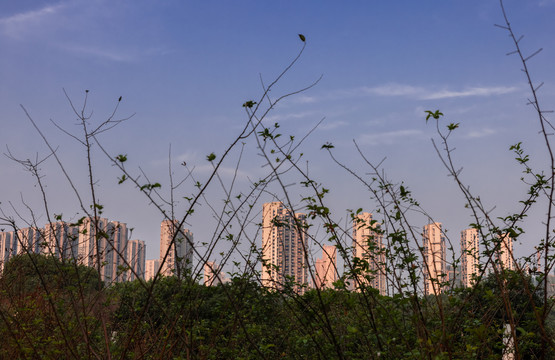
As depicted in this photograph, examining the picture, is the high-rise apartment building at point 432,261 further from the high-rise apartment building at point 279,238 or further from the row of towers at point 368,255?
the high-rise apartment building at point 279,238

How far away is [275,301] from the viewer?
21.9 feet

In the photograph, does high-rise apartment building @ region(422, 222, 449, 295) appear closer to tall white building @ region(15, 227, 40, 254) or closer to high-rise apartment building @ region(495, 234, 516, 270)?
high-rise apartment building @ region(495, 234, 516, 270)

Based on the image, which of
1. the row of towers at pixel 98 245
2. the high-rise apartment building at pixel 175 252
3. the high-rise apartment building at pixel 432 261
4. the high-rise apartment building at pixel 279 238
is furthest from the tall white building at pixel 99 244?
the high-rise apartment building at pixel 432 261

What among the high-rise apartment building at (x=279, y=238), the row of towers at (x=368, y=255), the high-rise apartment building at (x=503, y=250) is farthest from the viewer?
the high-rise apartment building at (x=279, y=238)

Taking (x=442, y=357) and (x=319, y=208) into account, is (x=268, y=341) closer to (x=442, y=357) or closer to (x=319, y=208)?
(x=319, y=208)

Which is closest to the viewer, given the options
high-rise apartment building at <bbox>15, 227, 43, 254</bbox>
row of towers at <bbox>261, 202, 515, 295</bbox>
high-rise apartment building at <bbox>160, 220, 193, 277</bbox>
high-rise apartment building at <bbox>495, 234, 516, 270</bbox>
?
high-rise apartment building at <bbox>160, 220, 193, 277</bbox>

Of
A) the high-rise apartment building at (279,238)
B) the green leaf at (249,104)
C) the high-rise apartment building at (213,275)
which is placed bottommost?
the high-rise apartment building at (213,275)

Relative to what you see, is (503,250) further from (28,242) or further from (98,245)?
(28,242)

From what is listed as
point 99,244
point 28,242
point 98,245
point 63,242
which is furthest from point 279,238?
point 28,242

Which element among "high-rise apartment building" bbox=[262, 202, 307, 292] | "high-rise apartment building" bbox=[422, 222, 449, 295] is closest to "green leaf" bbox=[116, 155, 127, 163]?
"high-rise apartment building" bbox=[262, 202, 307, 292]

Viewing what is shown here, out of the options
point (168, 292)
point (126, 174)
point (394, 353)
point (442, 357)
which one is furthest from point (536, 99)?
point (168, 292)

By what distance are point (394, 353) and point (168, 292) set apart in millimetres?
8655

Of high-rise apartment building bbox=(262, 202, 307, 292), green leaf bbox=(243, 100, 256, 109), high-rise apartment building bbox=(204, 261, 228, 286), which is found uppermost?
green leaf bbox=(243, 100, 256, 109)

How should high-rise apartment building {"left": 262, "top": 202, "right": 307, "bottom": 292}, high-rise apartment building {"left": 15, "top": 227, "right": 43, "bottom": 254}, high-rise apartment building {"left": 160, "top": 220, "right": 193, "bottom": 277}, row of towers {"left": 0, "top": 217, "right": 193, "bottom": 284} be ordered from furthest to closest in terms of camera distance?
high-rise apartment building {"left": 262, "top": 202, "right": 307, "bottom": 292}, high-rise apartment building {"left": 15, "top": 227, "right": 43, "bottom": 254}, row of towers {"left": 0, "top": 217, "right": 193, "bottom": 284}, high-rise apartment building {"left": 160, "top": 220, "right": 193, "bottom": 277}
